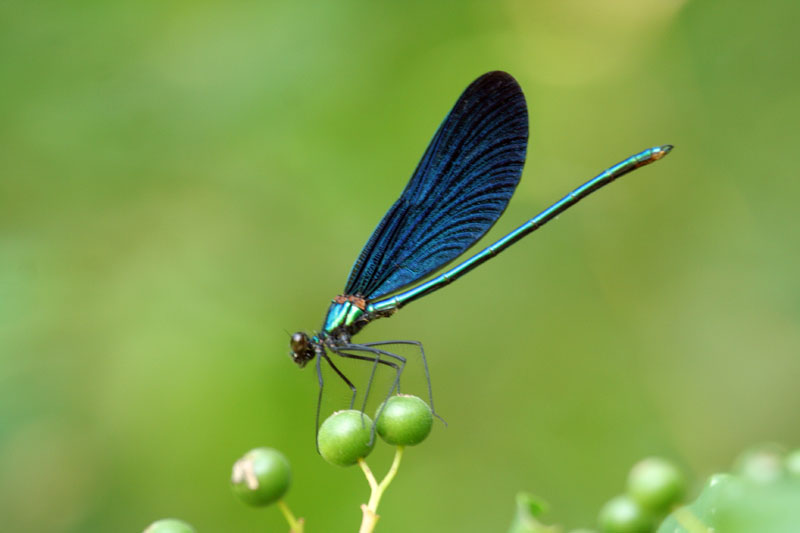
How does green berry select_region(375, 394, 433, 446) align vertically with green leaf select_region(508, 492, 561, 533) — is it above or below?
above

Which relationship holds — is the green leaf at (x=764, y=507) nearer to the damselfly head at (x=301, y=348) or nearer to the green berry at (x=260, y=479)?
the green berry at (x=260, y=479)

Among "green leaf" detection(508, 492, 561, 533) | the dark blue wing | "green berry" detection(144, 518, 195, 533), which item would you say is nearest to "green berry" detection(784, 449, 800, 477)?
"green leaf" detection(508, 492, 561, 533)

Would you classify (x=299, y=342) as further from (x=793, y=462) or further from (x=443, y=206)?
(x=793, y=462)

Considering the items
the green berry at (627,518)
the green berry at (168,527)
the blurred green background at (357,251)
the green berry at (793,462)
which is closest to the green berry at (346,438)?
the green berry at (168,527)

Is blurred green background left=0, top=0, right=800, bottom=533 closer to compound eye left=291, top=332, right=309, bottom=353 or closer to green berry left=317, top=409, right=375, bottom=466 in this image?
compound eye left=291, top=332, right=309, bottom=353

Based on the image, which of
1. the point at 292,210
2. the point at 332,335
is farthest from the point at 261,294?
the point at 332,335

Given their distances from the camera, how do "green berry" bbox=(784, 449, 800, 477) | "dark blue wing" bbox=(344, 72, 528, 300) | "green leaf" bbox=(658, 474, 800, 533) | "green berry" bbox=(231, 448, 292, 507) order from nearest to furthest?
"green leaf" bbox=(658, 474, 800, 533)
"green berry" bbox=(784, 449, 800, 477)
"green berry" bbox=(231, 448, 292, 507)
"dark blue wing" bbox=(344, 72, 528, 300)

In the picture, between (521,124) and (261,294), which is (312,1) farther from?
(521,124)
